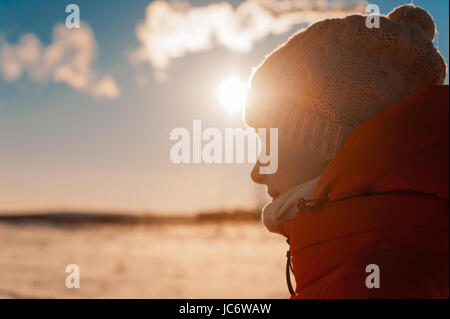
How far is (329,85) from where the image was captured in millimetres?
1588

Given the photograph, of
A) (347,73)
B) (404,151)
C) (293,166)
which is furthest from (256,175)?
(404,151)

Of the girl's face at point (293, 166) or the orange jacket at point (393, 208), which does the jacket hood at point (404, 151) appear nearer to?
the orange jacket at point (393, 208)

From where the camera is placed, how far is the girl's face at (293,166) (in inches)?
68.1

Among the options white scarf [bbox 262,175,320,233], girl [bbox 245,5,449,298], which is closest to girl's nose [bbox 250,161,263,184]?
girl [bbox 245,5,449,298]

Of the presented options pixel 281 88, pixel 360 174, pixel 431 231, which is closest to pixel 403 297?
pixel 431 231

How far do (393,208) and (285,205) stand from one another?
459 millimetres

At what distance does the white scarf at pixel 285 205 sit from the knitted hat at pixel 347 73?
0.16 meters

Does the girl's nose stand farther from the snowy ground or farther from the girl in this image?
the snowy ground

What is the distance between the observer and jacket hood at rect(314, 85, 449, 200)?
126 cm

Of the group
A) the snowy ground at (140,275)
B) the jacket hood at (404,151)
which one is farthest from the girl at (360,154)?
the snowy ground at (140,275)

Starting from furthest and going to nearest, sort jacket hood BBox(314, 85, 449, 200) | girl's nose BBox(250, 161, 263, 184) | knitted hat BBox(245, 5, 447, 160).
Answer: girl's nose BBox(250, 161, 263, 184) < knitted hat BBox(245, 5, 447, 160) < jacket hood BBox(314, 85, 449, 200)

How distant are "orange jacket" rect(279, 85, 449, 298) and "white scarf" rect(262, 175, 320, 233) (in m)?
0.17

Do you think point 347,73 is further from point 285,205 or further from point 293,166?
point 285,205

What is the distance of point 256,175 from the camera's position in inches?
76.2
